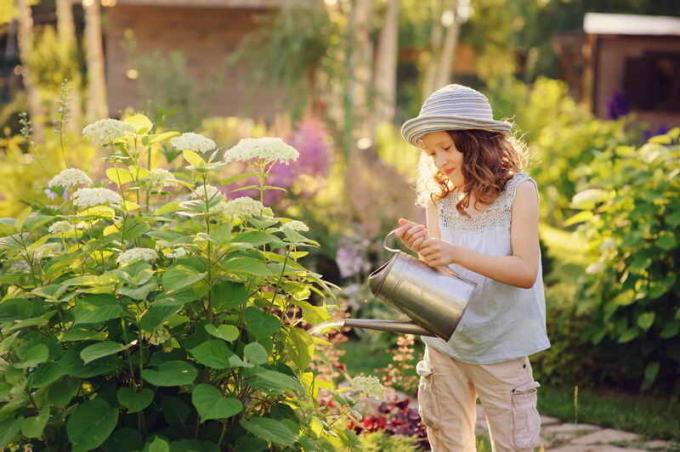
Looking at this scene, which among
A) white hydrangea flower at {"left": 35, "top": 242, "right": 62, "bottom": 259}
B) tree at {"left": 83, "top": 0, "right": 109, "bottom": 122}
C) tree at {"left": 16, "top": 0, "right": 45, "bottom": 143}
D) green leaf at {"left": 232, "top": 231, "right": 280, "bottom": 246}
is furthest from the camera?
tree at {"left": 83, "top": 0, "right": 109, "bottom": 122}

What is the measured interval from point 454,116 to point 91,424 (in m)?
1.16

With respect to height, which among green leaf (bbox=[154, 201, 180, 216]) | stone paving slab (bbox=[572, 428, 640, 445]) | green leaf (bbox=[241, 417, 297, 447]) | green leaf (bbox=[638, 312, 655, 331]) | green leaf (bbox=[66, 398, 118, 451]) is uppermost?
green leaf (bbox=[154, 201, 180, 216])

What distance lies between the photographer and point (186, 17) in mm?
15617

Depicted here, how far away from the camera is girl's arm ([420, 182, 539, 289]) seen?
8.50 feet

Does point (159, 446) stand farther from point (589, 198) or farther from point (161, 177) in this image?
point (589, 198)

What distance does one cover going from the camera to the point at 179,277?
7.56ft

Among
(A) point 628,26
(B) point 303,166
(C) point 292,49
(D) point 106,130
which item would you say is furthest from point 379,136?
(D) point 106,130

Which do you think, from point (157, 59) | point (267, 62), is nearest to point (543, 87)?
point (267, 62)

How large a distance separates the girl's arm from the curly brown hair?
7 cm

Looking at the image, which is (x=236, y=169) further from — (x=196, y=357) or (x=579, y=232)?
(x=196, y=357)

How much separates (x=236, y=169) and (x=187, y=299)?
4914mm

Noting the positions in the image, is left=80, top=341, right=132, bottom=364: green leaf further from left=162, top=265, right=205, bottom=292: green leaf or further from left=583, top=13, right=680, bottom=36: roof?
left=583, top=13, right=680, bottom=36: roof

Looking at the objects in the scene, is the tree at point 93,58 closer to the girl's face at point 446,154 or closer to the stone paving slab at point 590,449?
the stone paving slab at point 590,449

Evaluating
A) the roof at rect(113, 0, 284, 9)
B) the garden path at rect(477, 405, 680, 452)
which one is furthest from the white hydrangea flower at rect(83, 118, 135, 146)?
the roof at rect(113, 0, 284, 9)
